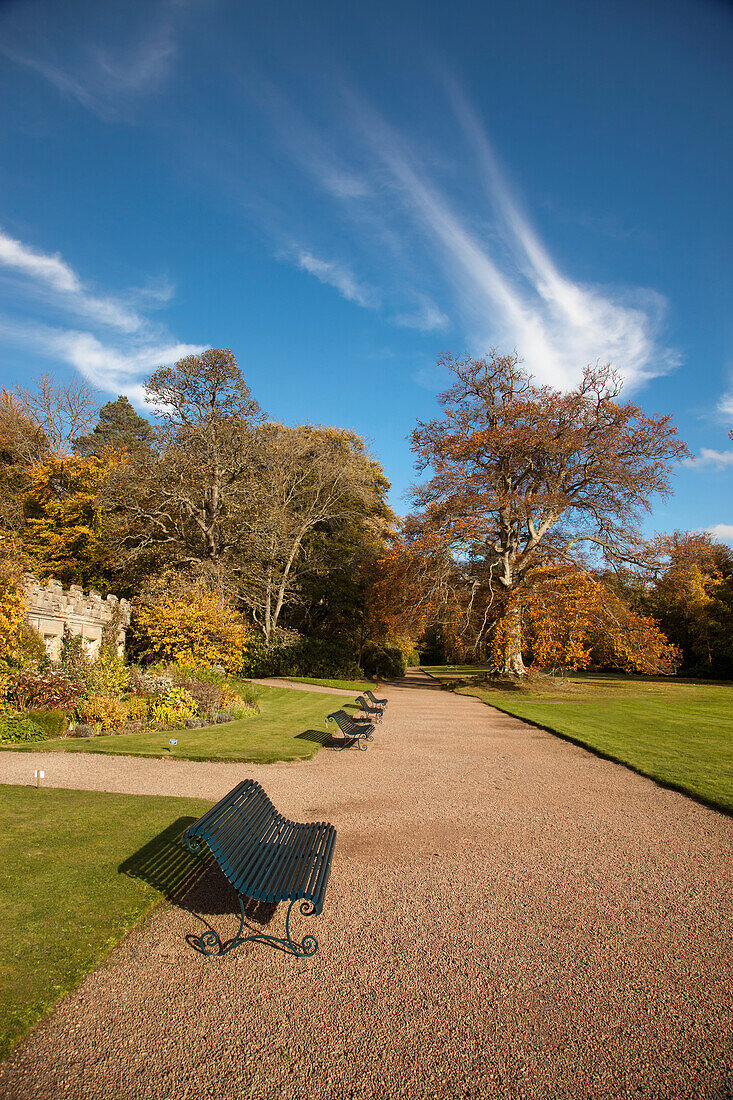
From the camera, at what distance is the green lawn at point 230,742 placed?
9.90 metres

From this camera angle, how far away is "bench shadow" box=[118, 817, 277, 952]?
4.66m

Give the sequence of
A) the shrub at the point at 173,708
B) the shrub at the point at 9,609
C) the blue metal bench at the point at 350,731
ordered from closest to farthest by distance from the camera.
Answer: the blue metal bench at the point at 350,731 < the shrub at the point at 9,609 < the shrub at the point at 173,708

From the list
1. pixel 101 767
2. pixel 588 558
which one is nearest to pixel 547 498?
pixel 588 558

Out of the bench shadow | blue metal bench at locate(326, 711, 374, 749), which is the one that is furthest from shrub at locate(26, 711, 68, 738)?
the bench shadow

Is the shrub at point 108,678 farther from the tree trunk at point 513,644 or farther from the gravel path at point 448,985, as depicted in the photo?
the tree trunk at point 513,644

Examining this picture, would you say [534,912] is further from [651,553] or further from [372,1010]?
[651,553]

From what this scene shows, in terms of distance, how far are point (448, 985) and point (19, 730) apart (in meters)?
9.94

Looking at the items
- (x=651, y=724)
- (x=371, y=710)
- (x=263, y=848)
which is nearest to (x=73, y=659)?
(x=371, y=710)

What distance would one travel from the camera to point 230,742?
36.6 ft

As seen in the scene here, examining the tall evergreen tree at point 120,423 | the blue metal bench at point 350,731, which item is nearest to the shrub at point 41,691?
the blue metal bench at point 350,731

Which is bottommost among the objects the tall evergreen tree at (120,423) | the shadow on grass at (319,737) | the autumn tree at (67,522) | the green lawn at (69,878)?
the shadow on grass at (319,737)

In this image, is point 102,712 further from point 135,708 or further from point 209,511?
point 209,511

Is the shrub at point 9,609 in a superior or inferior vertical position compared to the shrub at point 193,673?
superior

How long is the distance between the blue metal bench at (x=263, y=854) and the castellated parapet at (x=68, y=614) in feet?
38.2
